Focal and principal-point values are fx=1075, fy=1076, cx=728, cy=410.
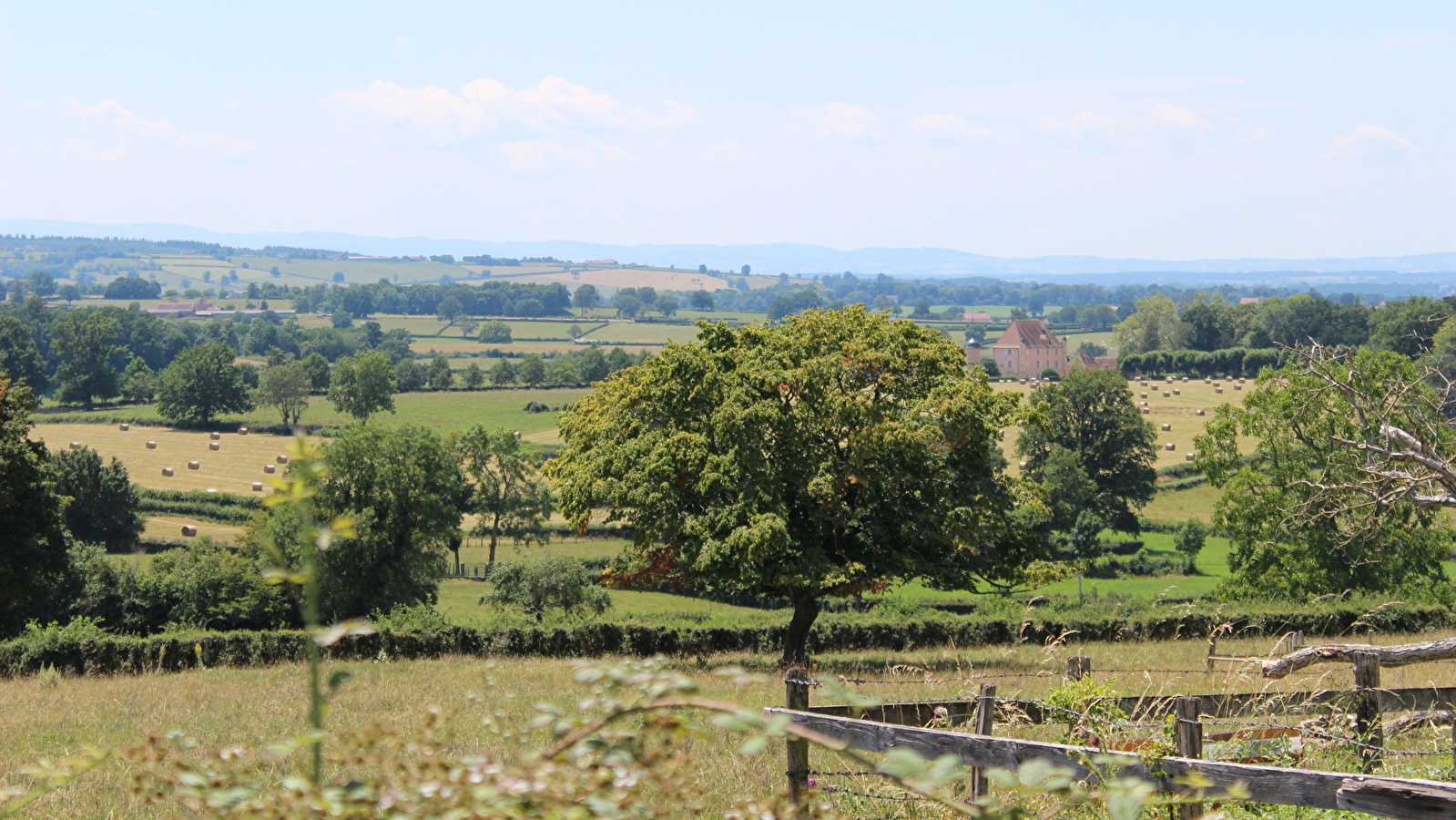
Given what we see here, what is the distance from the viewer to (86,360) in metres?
123

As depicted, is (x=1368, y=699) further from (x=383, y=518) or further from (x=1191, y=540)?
(x=1191, y=540)

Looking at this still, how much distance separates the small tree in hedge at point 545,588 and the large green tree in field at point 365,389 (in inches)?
2640

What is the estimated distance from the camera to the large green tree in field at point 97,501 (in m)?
62.0

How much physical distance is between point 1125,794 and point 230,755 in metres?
2.15

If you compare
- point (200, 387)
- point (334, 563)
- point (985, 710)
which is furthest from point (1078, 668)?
point (200, 387)

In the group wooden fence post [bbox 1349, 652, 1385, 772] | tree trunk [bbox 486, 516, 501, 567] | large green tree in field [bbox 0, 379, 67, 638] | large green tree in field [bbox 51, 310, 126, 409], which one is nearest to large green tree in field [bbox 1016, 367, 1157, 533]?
tree trunk [bbox 486, 516, 501, 567]

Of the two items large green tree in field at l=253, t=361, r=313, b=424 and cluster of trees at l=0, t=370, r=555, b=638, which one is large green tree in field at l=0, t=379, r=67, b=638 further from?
large green tree in field at l=253, t=361, r=313, b=424

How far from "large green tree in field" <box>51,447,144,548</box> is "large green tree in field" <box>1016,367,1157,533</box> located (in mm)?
55419

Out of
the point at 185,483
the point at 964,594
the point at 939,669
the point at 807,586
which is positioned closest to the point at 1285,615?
the point at 939,669

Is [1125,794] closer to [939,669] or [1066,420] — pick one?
[939,669]

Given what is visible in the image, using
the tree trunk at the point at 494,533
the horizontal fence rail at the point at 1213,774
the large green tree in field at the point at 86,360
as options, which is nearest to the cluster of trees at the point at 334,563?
the tree trunk at the point at 494,533

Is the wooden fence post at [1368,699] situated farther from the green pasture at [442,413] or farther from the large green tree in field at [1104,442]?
the green pasture at [442,413]

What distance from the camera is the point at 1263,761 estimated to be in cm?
754

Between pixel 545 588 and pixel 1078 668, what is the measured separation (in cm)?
3505
